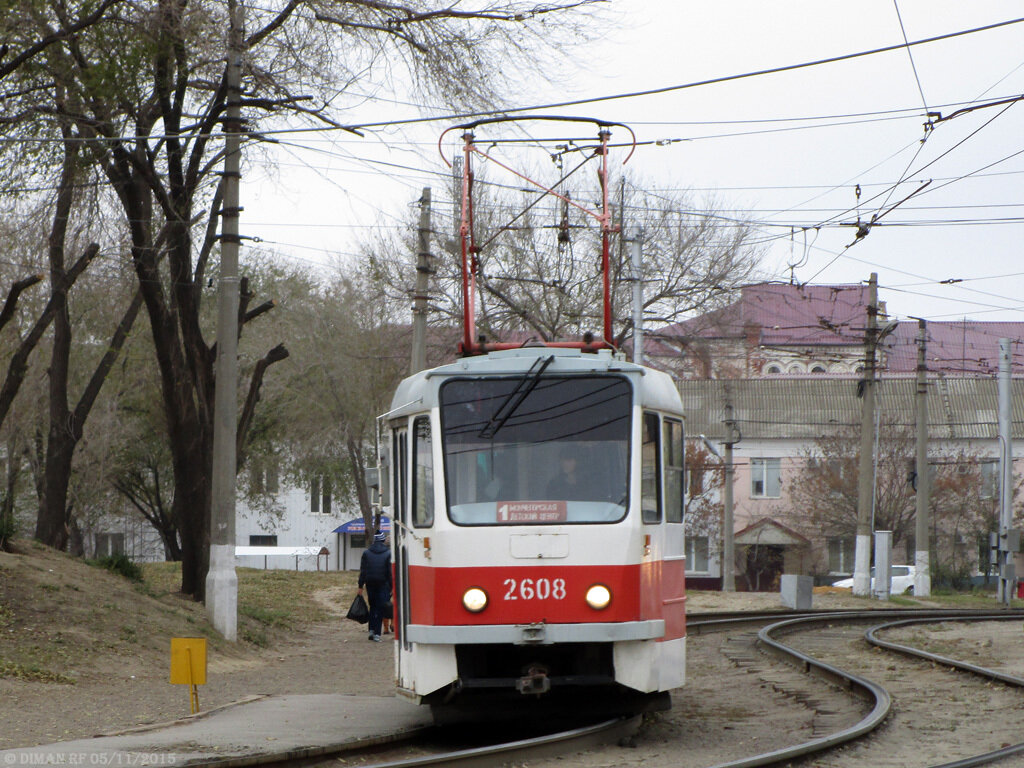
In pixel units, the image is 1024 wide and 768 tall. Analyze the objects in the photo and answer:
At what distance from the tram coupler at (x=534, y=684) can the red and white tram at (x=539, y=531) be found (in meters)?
0.01

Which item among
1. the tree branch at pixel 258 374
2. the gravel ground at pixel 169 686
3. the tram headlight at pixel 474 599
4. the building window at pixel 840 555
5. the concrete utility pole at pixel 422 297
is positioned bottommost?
the building window at pixel 840 555

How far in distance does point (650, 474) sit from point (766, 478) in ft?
173

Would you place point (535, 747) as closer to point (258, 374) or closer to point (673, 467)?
point (673, 467)

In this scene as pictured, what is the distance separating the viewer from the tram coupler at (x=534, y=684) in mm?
8797

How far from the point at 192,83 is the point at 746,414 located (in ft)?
145

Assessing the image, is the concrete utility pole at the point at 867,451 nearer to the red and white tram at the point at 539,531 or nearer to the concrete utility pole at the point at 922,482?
the concrete utility pole at the point at 922,482

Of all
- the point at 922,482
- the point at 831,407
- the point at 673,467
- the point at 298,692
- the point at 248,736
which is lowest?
the point at 298,692

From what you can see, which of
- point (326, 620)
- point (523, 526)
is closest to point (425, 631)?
point (523, 526)

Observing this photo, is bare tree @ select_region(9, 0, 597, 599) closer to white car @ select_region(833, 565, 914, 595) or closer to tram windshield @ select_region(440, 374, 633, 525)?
tram windshield @ select_region(440, 374, 633, 525)

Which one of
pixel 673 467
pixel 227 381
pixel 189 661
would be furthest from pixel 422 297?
pixel 673 467

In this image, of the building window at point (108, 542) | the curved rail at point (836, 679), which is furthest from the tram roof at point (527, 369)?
A: the building window at point (108, 542)

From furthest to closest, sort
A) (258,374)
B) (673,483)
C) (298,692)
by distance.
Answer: (258,374), (298,692), (673,483)

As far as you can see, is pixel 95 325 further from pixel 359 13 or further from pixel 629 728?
pixel 629 728

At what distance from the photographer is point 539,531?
8.91 m
